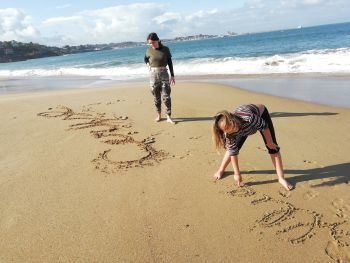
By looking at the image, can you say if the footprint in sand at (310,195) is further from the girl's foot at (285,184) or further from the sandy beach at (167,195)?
the girl's foot at (285,184)

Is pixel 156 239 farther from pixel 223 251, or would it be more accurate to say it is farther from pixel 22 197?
pixel 22 197

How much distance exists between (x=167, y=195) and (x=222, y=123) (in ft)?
3.45

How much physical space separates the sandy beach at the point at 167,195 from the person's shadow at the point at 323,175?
1 centimetres

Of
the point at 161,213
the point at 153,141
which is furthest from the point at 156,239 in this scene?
the point at 153,141

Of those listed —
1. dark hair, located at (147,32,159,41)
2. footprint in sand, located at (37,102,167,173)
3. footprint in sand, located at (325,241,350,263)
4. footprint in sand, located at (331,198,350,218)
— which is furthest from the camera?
dark hair, located at (147,32,159,41)

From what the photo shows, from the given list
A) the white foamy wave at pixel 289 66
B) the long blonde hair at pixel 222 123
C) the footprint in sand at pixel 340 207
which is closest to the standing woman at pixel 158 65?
the long blonde hair at pixel 222 123

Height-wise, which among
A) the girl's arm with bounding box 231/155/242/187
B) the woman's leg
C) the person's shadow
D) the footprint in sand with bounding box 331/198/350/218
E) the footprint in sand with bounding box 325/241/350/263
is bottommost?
the person's shadow

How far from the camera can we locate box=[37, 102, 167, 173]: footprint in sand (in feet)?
16.0

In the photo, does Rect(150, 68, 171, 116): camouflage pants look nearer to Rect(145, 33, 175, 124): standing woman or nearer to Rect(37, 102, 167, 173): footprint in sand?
Rect(145, 33, 175, 124): standing woman

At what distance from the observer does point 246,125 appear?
3613mm

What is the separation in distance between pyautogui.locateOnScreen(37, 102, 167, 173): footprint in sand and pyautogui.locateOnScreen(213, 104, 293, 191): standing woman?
4.45 feet

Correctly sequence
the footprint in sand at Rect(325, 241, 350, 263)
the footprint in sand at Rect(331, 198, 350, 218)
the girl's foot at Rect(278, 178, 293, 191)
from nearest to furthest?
the footprint in sand at Rect(325, 241, 350, 263) → the footprint in sand at Rect(331, 198, 350, 218) → the girl's foot at Rect(278, 178, 293, 191)

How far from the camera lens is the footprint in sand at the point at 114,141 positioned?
4890mm

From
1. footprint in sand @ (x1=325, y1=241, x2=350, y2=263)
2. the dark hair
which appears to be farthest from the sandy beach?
the dark hair
